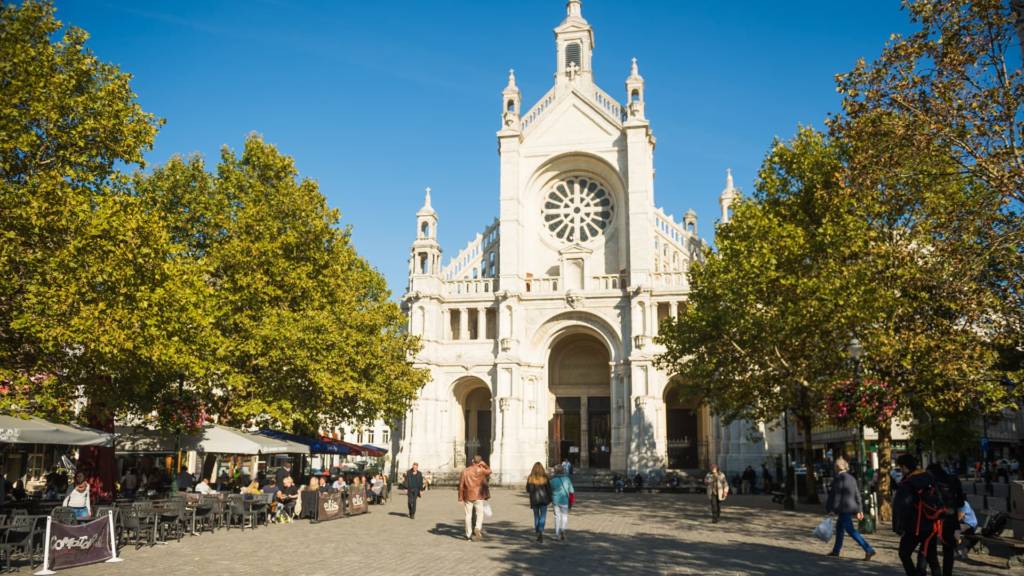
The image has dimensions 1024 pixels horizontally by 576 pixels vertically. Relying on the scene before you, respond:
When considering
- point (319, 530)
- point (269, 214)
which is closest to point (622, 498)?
point (319, 530)

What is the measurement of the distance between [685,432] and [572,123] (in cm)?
2046

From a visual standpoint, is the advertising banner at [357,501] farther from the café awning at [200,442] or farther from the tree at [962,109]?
the tree at [962,109]

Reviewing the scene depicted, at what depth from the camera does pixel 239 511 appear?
19906mm

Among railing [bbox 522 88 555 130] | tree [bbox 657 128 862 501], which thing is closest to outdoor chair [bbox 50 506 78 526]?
tree [bbox 657 128 862 501]

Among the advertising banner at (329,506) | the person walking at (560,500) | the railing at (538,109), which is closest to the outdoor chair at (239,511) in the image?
the advertising banner at (329,506)

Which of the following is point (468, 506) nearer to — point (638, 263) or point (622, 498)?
point (622, 498)

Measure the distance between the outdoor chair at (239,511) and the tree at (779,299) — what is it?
15.6 metres

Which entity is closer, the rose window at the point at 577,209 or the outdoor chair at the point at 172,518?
the outdoor chair at the point at 172,518

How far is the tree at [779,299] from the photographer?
21.6 meters

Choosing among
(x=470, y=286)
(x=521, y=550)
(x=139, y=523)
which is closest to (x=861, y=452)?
(x=521, y=550)

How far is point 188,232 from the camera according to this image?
2797cm

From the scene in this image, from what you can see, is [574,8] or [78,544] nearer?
[78,544]

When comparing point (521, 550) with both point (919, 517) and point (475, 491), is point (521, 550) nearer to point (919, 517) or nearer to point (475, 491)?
point (475, 491)

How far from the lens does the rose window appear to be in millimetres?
47281
